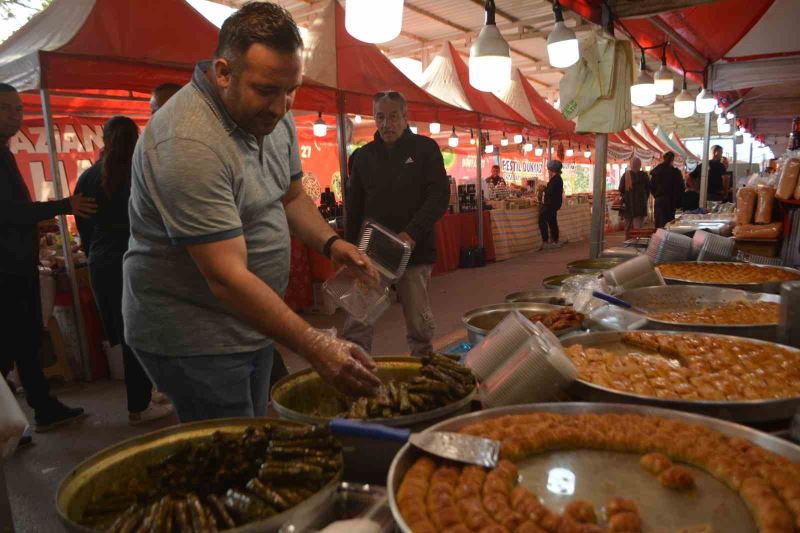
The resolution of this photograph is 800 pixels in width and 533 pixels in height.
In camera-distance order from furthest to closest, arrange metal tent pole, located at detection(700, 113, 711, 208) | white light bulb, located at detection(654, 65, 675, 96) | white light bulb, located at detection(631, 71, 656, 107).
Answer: metal tent pole, located at detection(700, 113, 711, 208), white light bulb, located at detection(654, 65, 675, 96), white light bulb, located at detection(631, 71, 656, 107)

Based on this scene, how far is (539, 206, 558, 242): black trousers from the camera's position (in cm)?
1429

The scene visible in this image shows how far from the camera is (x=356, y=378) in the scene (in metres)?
1.42

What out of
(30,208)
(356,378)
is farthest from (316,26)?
(356,378)

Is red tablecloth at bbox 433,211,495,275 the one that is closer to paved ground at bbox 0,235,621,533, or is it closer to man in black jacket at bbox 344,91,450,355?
paved ground at bbox 0,235,621,533

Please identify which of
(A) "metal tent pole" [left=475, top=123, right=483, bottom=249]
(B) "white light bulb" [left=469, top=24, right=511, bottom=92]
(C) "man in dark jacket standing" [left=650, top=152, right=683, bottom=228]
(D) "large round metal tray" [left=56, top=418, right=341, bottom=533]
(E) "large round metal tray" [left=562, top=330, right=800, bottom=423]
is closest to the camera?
(D) "large round metal tray" [left=56, top=418, right=341, bottom=533]

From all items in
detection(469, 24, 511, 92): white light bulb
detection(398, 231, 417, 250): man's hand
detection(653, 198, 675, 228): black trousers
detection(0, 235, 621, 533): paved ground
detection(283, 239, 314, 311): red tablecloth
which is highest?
detection(469, 24, 511, 92): white light bulb

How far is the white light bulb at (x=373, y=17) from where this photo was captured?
3.02 metres

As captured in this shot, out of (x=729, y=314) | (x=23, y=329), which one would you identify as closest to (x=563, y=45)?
(x=729, y=314)

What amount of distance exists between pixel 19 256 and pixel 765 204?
562 cm

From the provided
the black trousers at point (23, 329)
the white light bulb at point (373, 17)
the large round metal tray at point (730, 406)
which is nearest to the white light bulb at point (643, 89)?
the white light bulb at point (373, 17)

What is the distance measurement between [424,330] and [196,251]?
105 inches

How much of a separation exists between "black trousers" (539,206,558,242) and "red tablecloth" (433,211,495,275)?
2877 millimetres

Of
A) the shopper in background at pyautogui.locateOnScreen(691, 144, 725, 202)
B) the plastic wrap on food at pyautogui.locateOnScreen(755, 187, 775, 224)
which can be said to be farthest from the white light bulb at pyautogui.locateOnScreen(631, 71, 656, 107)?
the shopper in background at pyautogui.locateOnScreen(691, 144, 725, 202)

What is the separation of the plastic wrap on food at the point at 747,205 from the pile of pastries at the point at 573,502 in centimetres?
398
